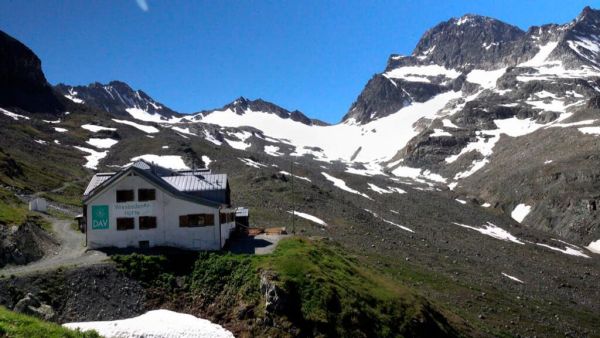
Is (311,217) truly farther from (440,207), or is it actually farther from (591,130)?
(591,130)

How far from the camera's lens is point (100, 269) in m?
33.1

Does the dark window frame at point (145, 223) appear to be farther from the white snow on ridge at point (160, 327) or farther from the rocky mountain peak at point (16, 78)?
the rocky mountain peak at point (16, 78)

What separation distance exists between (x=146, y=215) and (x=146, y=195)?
1.50 meters

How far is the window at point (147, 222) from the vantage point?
3950cm

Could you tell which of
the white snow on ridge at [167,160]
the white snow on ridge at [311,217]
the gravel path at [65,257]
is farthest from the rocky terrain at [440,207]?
the gravel path at [65,257]

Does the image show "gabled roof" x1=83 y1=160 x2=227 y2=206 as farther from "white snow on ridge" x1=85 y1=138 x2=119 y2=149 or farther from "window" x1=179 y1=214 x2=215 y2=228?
"white snow on ridge" x1=85 y1=138 x2=119 y2=149

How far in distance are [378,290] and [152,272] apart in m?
15.6

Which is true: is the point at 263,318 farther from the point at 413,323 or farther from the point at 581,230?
the point at 581,230

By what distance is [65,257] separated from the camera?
37.4 metres

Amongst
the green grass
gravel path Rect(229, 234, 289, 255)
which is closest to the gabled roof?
gravel path Rect(229, 234, 289, 255)

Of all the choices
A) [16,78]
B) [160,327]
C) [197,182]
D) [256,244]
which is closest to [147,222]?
[197,182]

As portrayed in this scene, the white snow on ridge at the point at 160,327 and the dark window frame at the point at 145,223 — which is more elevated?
the dark window frame at the point at 145,223

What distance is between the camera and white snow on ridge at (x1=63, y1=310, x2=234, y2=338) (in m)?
27.3

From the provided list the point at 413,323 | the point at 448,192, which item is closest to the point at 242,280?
the point at 413,323
